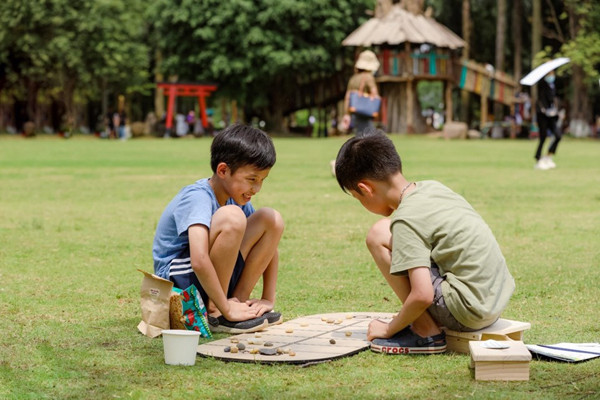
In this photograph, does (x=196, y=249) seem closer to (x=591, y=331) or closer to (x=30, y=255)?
(x=591, y=331)

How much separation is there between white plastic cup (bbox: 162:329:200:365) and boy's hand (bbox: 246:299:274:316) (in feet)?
3.11

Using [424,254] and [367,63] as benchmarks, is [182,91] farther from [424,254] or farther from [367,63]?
[424,254]

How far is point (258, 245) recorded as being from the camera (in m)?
5.72

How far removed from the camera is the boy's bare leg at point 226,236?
534cm

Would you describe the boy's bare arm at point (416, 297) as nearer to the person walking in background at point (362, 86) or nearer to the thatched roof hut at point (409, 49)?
the person walking in background at point (362, 86)

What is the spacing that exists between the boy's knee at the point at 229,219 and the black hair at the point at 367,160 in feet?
2.23

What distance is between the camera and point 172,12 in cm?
5028

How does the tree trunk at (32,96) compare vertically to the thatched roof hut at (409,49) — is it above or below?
below

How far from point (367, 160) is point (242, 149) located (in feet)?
2.55

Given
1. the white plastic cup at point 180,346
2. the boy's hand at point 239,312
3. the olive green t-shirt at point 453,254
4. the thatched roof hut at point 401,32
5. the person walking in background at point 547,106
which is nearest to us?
the white plastic cup at point 180,346

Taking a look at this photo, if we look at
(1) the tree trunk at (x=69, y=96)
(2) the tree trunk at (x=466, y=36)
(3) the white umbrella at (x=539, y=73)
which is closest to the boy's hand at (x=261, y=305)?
(3) the white umbrella at (x=539, y=73)

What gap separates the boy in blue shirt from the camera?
5.36 metres

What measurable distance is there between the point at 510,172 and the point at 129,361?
Answer: 50.5 ft

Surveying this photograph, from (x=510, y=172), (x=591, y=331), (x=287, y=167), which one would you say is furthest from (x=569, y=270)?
(x=287, y=167)
